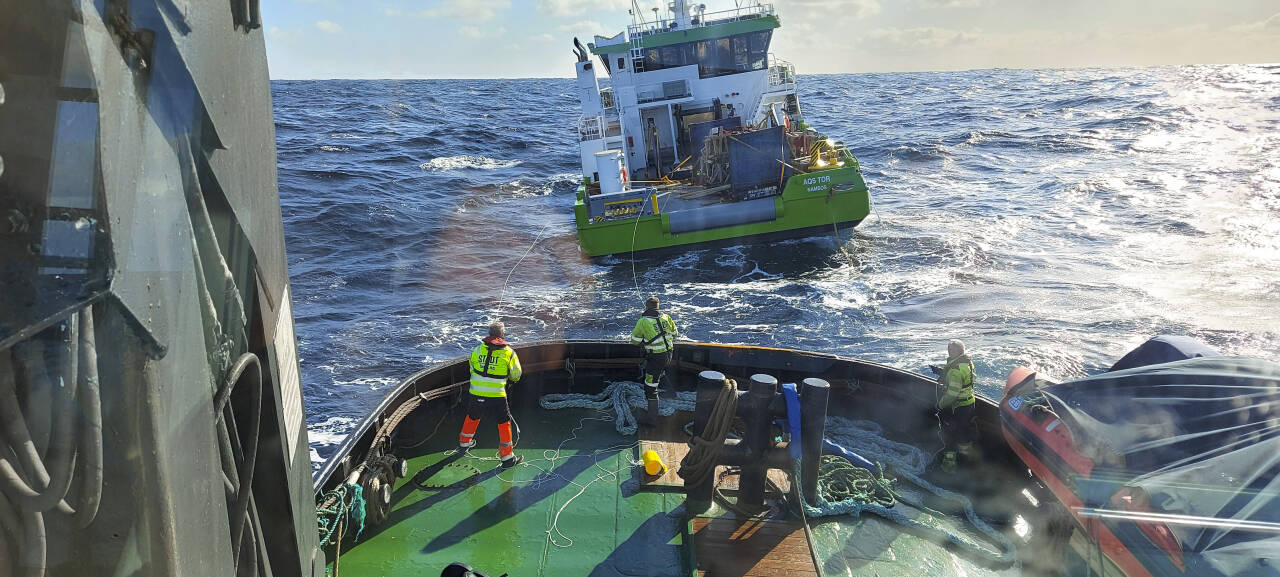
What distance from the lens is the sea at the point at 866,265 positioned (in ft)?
43.2

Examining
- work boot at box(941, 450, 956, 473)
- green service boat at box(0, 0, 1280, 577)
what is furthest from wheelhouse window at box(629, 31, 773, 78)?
work boot at box(941, 450, 956, 473)

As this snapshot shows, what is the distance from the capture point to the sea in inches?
518

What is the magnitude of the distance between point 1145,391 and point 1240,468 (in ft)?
3.19

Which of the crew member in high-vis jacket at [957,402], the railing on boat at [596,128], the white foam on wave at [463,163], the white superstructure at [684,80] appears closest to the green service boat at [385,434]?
the crew member in high-vis jacket at [957,402]

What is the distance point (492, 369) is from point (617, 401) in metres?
1.82

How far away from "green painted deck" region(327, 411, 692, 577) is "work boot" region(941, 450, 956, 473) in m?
2.65

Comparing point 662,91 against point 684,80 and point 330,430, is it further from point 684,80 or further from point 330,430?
point 330,430

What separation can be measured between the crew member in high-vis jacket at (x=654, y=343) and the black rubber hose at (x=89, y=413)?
20.4 ft

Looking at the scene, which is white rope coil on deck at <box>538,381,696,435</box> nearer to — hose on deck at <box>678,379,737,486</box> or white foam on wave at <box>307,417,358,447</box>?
hose on deck at <box>678,379,737,486</box>

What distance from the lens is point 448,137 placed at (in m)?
44.2

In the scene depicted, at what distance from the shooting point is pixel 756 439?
5.33 metres

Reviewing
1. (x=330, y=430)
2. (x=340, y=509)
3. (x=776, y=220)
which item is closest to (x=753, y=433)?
(x=340, y=509)

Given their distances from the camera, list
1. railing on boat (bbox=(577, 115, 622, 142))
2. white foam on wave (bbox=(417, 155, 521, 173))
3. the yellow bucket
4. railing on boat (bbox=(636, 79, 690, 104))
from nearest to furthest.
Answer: the yellow bucket → railing on boat (bbox=(577, 115, 622, 142)) → railing on boat (bbox=(636, 79, 690, 104)) → white foam on wave (bbox=(417, 155, 521, 173))

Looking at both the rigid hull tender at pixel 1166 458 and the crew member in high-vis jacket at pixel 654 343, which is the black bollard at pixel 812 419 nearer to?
the rigid hull tender at pixel 1166 458
